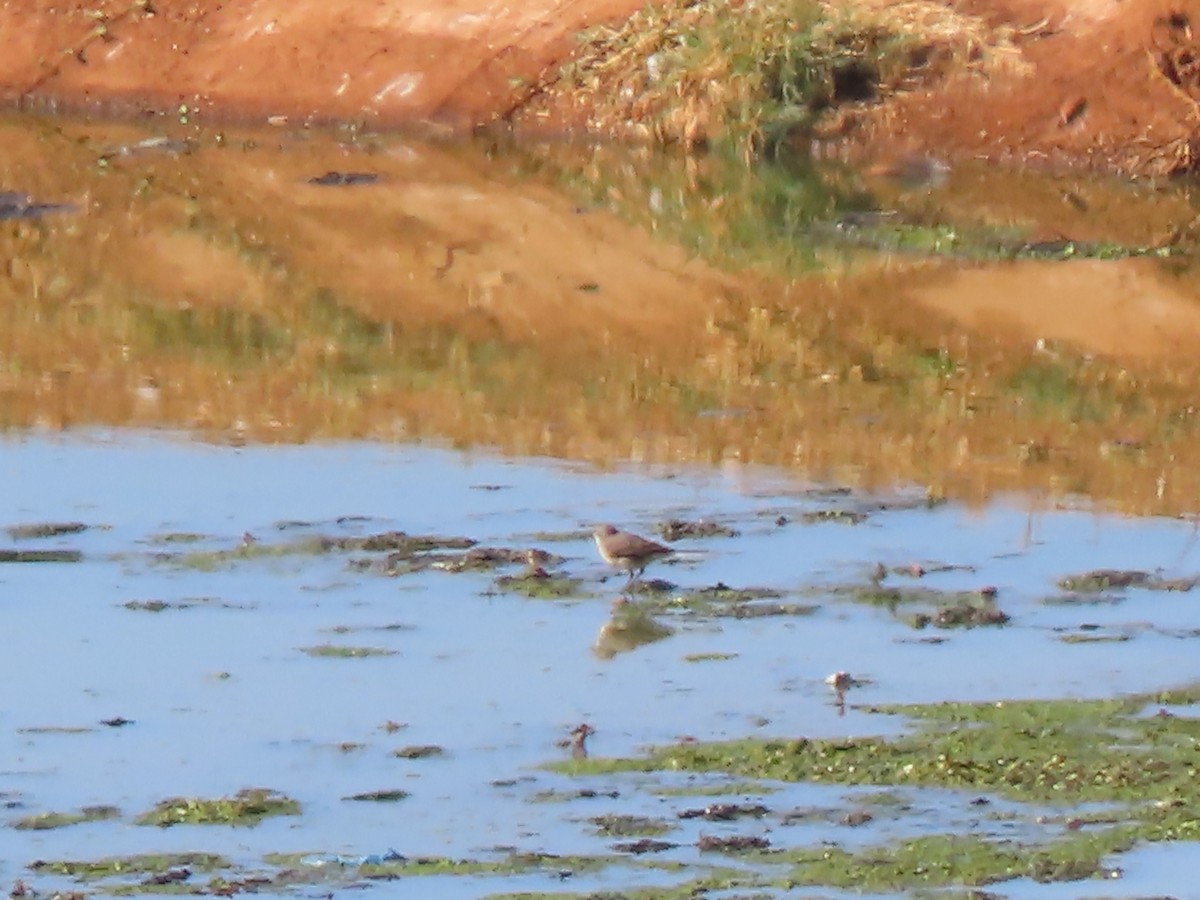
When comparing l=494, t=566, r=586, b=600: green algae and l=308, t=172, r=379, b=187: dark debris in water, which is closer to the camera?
l=494, t=566, r=586, b=600: green algae

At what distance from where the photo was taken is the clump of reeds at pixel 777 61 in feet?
59.9

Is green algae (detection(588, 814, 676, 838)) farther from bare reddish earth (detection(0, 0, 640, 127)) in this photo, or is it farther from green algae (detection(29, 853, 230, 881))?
bare reddish earth (detection(0, 0, 640, 127))

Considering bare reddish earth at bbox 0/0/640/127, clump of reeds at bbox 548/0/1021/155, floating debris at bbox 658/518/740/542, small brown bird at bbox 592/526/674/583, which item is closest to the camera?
small brown bird at bbox 592/526/674/583

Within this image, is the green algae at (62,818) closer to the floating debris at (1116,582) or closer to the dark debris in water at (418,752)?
the dark debris in water at (418,752)

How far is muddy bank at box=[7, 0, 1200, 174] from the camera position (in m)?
18.0

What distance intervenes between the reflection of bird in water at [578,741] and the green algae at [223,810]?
28.6 inches

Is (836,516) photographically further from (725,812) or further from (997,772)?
(725,812)

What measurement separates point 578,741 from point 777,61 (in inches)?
483

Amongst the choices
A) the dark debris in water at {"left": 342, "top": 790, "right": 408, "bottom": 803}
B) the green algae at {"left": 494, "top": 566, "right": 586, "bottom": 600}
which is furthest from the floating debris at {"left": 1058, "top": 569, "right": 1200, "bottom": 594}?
the dark debris in water at {"left": 342, "top": 790, "right": 408, "bottom": 803}

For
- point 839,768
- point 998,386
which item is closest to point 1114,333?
point 998,386

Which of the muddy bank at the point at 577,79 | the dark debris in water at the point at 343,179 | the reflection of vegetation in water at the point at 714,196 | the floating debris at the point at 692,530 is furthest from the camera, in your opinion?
the muddy bank at the point at 577,79

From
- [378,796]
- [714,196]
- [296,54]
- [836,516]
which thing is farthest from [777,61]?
[378,796]

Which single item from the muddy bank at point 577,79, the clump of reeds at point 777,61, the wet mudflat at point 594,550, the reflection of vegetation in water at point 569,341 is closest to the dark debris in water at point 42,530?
the wet mudflat at point 594,550

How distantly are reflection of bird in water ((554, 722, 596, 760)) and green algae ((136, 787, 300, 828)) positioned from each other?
28.6 inches
